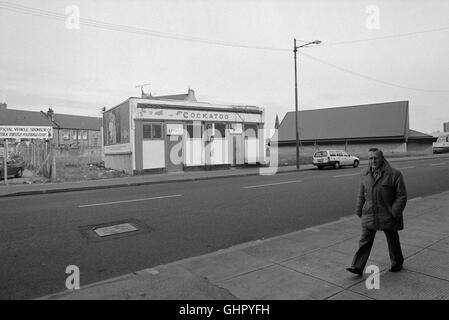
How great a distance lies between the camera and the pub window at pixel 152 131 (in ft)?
75.4

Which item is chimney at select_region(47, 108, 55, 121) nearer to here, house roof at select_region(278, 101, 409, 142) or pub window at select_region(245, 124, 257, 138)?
house roof at select_region(278, 101, 409, 142)

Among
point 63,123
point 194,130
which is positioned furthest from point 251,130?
point 63,123

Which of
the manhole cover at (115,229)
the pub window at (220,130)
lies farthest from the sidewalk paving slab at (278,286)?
the pub window at (220,130)

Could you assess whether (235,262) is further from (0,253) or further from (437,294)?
(0,253)

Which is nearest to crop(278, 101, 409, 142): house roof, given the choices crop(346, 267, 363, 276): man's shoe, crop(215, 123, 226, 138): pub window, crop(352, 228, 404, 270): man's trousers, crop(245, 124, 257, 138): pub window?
crop(245, 124, 257, 138): pub window

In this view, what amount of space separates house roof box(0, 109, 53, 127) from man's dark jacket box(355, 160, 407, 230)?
8605 cm

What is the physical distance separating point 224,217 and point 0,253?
472 centimetres

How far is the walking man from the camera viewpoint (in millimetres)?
4477

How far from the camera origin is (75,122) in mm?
92188

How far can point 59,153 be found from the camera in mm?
44719

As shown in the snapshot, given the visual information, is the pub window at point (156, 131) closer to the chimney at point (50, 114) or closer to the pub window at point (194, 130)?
the pub window at point (194, 130)

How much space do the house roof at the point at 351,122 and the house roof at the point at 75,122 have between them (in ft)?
181
